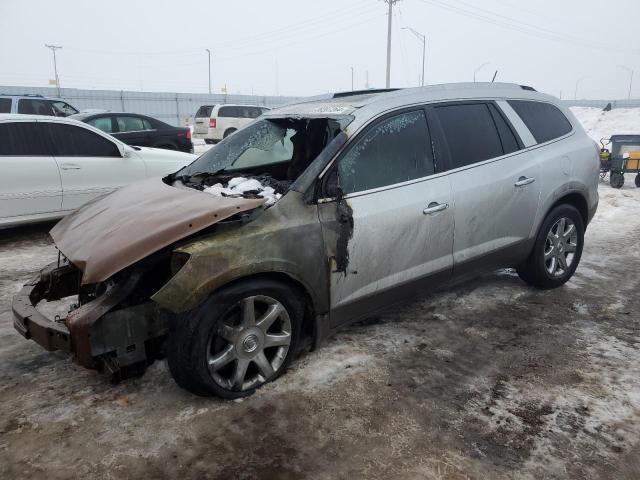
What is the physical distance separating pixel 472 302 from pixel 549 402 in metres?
1.56

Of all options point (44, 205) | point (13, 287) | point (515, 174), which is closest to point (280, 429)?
point (515, 174)

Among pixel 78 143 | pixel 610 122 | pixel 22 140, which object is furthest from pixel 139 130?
pixel 610 122

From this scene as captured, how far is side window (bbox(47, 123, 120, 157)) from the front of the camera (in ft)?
20.9

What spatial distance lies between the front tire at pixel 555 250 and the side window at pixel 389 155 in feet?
5.19

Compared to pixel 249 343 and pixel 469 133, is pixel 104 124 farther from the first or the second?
pixel 249 343

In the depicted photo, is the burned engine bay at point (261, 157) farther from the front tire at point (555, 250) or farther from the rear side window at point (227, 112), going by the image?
the rear side window at point (227, 112)

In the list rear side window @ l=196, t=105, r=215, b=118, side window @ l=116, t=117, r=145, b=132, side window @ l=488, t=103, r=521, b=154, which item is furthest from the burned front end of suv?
rear side window @ l=196, t=105, r=215, b=118

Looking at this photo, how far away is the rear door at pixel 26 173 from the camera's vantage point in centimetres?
586

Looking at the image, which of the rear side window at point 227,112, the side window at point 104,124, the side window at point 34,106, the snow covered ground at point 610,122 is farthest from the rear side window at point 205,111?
the snow covered ground at point 610,122

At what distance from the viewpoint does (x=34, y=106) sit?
12500mm

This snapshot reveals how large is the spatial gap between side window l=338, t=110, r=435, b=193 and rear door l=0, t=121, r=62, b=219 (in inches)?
184

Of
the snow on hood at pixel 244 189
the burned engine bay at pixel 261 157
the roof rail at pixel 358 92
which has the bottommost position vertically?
the snow on hood at pixel 244 189

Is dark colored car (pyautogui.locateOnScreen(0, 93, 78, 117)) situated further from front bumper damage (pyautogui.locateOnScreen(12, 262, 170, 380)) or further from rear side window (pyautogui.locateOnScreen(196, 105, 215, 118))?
front bumper damage (pyautogui.locateOnScreen(12, 262, 170, 380))

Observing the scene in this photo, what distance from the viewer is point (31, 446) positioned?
8.26ft
